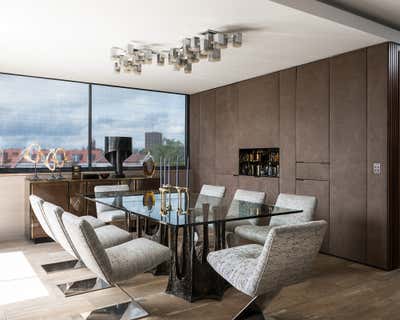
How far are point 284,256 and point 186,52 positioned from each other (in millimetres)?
2206

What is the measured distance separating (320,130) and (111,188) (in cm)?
272

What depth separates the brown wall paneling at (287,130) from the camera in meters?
4.77

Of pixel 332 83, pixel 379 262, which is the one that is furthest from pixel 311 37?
pixel 379 262

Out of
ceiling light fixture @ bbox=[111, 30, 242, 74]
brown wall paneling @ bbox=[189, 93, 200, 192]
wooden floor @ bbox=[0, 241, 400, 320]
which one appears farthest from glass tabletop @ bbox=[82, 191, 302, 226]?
brown wall paneling @ bbox=[189, 93, 200, 192]

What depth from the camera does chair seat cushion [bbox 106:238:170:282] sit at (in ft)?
8.03

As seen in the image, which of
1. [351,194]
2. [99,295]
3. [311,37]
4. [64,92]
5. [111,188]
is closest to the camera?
[99,295]

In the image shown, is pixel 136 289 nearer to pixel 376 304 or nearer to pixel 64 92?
pixel 376 304

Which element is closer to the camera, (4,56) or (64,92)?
(4,56)

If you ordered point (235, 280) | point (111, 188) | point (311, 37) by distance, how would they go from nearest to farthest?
1. point (235, 280)
2. point (311, 37)
3. point (111, 188)

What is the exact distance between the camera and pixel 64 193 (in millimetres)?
5066

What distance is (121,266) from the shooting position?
2459 mm

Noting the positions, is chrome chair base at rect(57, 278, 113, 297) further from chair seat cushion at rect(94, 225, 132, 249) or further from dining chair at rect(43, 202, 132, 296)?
chair seat cushion at rect(94, 225, 132, 249)

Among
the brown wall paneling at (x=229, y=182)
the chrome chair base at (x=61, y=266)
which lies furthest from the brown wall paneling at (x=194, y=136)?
the chrome chair base at (x=61, y=266)

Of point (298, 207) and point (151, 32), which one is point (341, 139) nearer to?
point (298, 207)
